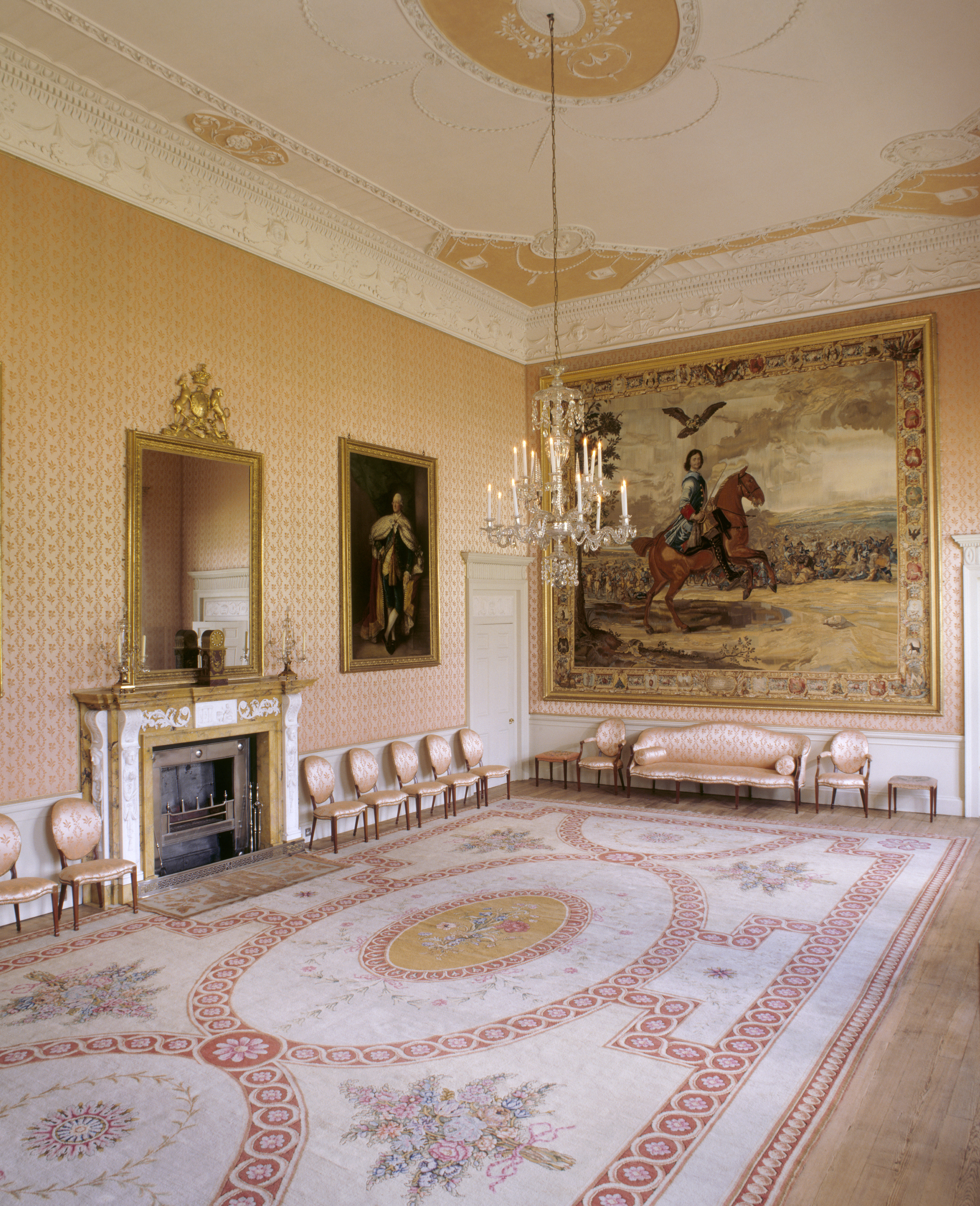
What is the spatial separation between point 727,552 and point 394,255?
5118 mm

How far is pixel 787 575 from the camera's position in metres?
10.2

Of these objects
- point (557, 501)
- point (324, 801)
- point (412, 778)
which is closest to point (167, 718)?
point (324, 801)

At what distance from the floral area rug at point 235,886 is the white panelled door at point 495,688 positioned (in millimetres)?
3745

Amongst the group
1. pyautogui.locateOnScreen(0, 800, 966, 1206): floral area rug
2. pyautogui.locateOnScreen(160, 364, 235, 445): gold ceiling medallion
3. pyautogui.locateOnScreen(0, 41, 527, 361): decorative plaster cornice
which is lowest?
pyautogui.locateOnScreen(0, 800, 966, 1206): floral area rug

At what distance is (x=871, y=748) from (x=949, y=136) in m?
6.00

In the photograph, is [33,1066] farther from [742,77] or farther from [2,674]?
[742,77]

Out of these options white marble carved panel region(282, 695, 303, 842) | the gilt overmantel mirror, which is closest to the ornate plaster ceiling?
the gilt overmantel mirror

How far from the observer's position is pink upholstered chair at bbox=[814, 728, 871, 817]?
926 centimetres

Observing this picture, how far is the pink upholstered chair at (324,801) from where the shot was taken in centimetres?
815

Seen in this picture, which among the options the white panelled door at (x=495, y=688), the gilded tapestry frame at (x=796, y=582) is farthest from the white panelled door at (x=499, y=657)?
the gilded tapestry frame at (x=796, y=582)

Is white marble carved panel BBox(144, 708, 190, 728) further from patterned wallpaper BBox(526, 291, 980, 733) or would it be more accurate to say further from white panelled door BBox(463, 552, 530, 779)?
patterned wallpaper BBox(526, 291, 980, 733)

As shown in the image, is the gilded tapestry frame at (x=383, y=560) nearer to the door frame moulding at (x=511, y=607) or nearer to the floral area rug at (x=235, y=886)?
the door frame moulding at (x=511, y=607)

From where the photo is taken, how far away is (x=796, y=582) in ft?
33.4

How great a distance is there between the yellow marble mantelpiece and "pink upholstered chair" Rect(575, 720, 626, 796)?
4.26 m
